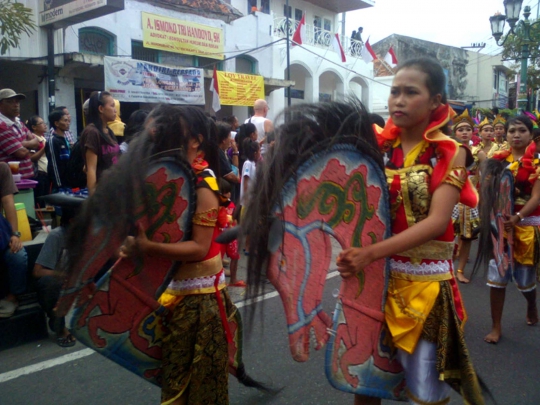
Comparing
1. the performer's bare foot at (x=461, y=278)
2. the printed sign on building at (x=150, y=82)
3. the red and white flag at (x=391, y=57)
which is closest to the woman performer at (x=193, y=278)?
the performer's bare foot at (x=461, y=278)

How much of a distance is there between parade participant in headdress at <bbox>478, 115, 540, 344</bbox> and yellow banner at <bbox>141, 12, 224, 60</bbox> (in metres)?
10.9

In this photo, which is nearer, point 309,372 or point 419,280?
point 419,280

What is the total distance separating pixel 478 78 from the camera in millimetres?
39125

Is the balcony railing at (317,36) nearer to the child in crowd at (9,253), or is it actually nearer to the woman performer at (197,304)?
the child in crowd at (9,253)

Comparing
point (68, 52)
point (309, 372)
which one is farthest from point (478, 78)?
point (309, 372)

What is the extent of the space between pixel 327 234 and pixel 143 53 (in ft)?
43.1

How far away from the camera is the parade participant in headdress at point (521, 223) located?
4090 millimetres

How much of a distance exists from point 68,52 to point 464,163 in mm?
10966

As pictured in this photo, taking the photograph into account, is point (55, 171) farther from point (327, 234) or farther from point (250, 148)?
point (327, 234)

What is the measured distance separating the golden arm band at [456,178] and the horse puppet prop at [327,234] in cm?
26

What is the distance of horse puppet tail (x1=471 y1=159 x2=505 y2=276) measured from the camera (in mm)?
3551

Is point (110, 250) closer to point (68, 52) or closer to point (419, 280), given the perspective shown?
point (419, 280)

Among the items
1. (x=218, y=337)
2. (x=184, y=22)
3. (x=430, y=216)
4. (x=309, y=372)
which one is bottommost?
(x=309, y=372)

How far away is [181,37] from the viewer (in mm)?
14148
